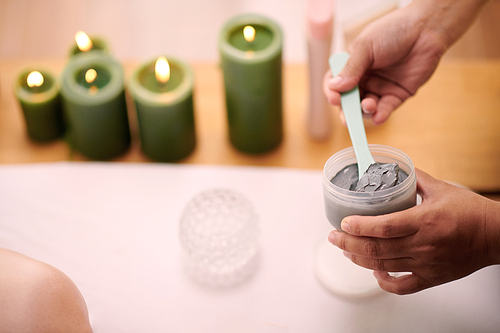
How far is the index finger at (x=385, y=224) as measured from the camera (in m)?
0.41

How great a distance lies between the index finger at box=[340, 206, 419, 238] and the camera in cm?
41

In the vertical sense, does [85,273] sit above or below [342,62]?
below

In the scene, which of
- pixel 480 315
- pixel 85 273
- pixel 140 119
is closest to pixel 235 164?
pixel 140 119

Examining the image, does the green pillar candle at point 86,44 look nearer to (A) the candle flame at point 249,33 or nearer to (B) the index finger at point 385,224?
(A) the candle flame at point 249,33

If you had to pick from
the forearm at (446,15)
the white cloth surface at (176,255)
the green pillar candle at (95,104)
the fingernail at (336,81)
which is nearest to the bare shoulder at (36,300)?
the white cloth surface at (176,255)

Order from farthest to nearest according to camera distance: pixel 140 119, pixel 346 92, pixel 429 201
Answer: pixel 140 119 < pixel 346 92 < pixel 429 201

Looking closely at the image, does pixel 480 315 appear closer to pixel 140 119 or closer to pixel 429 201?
pixel 429 201

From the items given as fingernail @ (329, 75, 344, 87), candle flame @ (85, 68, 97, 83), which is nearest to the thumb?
fingernail @ (329, 75, 344, 87)

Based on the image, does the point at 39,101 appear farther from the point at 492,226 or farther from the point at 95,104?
the point at 492,226

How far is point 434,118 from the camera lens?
73 centimetres

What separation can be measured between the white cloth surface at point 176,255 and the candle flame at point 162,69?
0.42 feet

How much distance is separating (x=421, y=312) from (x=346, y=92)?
27 centimetres

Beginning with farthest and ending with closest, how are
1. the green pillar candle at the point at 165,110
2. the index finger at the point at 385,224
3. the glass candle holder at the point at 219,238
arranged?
the green pillar candle at the point at 165,110, the glass candle holder at the point at 219,238, the index finger at the point at 385,224

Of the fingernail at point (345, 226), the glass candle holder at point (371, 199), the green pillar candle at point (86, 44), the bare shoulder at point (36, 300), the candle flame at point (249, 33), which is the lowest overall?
the bare shoulder at point (36, 300)
